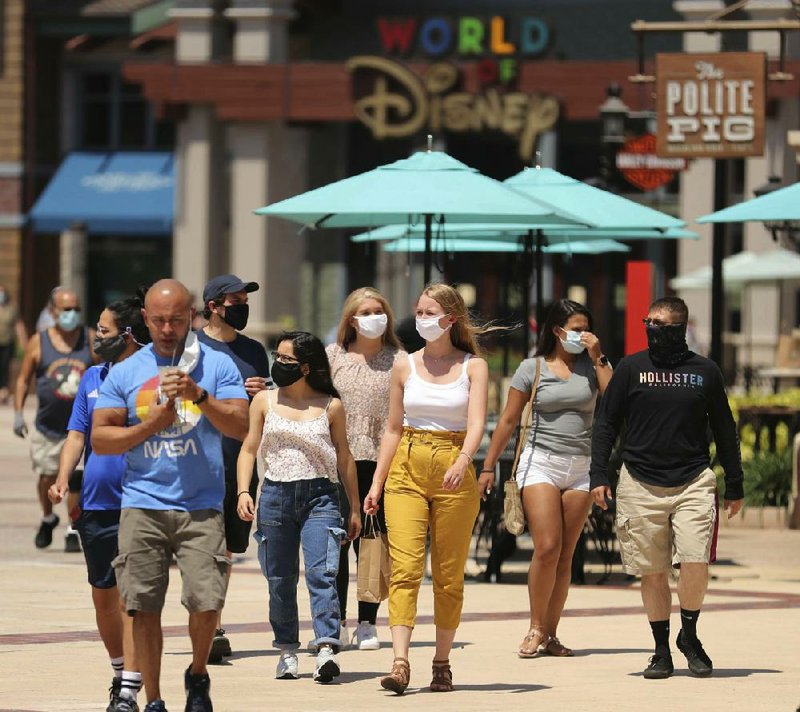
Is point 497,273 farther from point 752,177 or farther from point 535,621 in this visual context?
point 535,621

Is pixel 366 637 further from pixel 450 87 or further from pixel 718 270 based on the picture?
pixel 450 87

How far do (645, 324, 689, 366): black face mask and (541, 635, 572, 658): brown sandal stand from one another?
1.62m

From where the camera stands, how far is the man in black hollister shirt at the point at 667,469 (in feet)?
36.0

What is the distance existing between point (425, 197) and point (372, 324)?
297cm

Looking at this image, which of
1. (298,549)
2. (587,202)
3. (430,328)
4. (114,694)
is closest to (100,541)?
(114,694)

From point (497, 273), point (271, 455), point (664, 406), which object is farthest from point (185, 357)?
point (497, 273)

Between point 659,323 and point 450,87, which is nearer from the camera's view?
point 659,323

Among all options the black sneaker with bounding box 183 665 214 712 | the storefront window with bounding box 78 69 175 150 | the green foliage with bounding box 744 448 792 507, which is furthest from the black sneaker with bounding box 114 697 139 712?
the storefront window with bounding box 78 69 175 150

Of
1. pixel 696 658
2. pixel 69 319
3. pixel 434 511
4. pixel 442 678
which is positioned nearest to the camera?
pixel 442 678

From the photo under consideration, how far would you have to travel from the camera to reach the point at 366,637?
12.0m

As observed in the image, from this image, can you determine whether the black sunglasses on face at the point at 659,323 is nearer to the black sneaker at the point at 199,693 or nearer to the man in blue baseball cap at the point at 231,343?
the man in blue baseball cap at the point at 231,343

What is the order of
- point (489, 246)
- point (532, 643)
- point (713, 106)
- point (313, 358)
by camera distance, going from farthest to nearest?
1. point (489, 246)
2. point (713, 106)
3. point (532, 643)
4. point (313, 358)

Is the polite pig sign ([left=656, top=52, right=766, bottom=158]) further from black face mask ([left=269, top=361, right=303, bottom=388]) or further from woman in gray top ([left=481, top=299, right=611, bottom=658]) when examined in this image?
black face mask ([left=269, top=361, right=303, bottom=388])

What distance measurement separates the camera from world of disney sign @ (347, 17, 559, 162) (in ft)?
120
